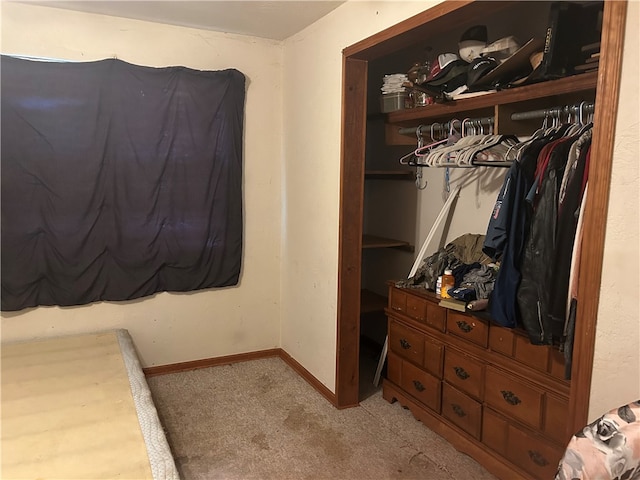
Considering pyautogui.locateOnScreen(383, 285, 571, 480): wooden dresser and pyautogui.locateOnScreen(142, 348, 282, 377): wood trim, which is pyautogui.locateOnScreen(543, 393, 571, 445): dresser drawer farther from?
pyautogui.locateOnScreen(142, 348, 282, 377): wood trim

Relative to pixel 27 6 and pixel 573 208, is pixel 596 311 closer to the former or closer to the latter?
pixel 573 208

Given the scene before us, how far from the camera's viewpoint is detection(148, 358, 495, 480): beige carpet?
2.47 meters

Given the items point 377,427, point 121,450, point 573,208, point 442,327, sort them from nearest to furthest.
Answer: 1. point 573,208
2. point 121,450
3. point 442,327
4. point 377,427

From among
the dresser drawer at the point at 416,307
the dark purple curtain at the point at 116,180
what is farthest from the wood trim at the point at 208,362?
the dresser drawer at the point at 416,307

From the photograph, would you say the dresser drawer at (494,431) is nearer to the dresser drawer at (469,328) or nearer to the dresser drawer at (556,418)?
the dresser drawer at (556,418)

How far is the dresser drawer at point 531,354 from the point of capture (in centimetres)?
214

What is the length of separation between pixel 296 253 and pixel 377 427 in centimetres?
133

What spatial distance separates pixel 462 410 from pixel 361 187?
4.39 feet

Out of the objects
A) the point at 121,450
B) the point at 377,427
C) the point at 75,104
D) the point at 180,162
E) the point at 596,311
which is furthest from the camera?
the point at 180,162

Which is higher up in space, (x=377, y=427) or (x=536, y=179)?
(x=536, y=179)

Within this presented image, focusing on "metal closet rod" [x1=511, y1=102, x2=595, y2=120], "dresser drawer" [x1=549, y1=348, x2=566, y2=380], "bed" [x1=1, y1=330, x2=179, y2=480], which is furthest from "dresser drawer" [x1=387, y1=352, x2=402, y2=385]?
"metal closet rod" [x1=511, y1=102, x2=595, y2=120]

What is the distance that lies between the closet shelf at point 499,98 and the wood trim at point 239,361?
1.79 m

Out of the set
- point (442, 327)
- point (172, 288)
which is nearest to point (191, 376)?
point (172, 288)

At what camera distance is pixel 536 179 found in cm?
208
